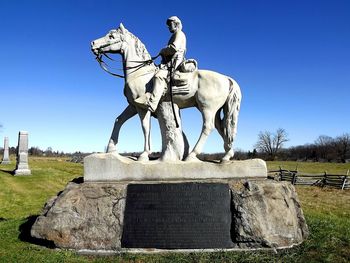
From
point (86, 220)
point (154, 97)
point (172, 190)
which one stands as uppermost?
point (154, 97)

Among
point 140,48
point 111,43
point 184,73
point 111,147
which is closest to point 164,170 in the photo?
point 111,147

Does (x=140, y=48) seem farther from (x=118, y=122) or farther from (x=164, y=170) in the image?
(x=164, y=170)

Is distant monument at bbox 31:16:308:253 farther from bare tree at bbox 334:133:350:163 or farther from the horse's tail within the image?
bare tree at bbox 334:133:350:163

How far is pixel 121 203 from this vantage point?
596cm

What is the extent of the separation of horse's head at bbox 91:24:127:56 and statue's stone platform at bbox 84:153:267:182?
204 centimetres

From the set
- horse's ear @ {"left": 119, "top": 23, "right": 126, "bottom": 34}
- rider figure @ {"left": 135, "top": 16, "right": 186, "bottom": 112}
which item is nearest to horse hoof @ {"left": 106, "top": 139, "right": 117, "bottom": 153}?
rider figure @ {"left": 135, "top": 16, "right": 186, "bottom": 112}

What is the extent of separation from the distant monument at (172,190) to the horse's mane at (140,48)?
3 cm

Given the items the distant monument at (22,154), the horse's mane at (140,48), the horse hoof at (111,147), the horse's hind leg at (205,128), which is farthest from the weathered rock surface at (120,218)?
the distant monument at (22,154)

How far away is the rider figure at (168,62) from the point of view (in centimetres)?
652

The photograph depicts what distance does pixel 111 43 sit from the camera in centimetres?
693

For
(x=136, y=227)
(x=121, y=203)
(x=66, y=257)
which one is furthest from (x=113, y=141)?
(x=66, y=257)

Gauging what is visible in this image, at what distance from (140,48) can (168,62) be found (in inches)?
26.1

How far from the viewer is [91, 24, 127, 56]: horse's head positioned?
22.7 feet

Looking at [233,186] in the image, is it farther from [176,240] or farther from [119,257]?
[119,257]
